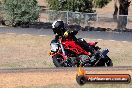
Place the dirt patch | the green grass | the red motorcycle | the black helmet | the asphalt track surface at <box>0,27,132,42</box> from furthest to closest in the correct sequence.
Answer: the asphalt track surface at <box>0,27,132,42</box>, the green grass, the red motorcycle, the black helmet, the dirt patch

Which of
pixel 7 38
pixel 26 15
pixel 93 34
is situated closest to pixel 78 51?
pixel 7 38

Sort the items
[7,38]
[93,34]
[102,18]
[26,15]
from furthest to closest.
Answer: [102,18]
[26,15]
[93,34]
[7,38]

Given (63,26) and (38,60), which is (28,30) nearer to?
(38,60)

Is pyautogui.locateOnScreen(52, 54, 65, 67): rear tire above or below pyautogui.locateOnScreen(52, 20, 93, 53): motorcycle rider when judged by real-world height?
below

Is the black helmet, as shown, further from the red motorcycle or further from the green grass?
the green grass

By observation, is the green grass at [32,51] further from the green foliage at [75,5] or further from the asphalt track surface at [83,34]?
the green foliage at [75,5]

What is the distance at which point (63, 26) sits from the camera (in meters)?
14.5

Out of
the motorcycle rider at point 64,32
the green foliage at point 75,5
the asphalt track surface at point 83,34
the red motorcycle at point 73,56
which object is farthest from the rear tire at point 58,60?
the green foliage at point 75,5

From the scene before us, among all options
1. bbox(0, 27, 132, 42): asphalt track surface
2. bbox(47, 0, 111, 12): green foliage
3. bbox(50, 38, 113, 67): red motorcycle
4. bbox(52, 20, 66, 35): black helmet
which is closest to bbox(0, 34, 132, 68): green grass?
bbox(0, 27, 132, 42): asphalt track surface

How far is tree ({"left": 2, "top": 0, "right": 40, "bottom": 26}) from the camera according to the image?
39.1 m

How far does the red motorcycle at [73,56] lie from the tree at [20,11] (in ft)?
79.2

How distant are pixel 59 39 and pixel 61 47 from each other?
290 millimetres

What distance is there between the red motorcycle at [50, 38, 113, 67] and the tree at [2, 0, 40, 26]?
79.2ft

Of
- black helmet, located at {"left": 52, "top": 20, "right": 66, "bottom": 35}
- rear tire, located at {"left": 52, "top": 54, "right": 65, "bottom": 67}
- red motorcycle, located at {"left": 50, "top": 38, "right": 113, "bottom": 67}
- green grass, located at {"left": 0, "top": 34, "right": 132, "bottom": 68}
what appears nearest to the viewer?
black helmet, located at {"left": 52, "top": 20, "right": 66, "bottom": 35}
